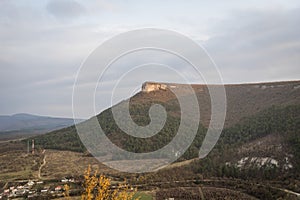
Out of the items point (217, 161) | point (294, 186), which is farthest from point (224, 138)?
point (294, 186)

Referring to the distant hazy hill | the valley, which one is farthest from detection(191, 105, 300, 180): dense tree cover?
the distant hazy hill

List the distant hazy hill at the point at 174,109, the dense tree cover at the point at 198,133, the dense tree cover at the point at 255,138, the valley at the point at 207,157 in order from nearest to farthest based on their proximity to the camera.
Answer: the valley at the point at 207,157
the dense tree cover at the point at 255,138
the dense tree cover at the point at 198,133
the distant hazy hill at the point at 174,109

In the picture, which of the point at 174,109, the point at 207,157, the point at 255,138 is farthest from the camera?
the point at 174,109

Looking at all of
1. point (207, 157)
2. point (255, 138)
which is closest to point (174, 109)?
point (255, 138)

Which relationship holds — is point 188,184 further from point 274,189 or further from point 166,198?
point 274,189

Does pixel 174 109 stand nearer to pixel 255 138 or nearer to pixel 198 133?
pixel 198 133

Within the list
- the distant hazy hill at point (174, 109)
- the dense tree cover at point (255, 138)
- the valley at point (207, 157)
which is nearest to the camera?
the valley at point (207, 157)

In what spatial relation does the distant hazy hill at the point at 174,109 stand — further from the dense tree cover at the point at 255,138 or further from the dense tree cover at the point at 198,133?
the dense tree cover at the point at 255,138

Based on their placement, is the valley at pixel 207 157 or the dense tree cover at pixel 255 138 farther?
the dense tree cover at pixel 255 138

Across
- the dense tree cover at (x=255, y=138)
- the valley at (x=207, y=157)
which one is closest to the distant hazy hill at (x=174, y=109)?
the valley at (x=207, y=157)

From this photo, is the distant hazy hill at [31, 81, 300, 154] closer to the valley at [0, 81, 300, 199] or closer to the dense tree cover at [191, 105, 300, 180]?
the valley at [0, 81, 300, 199]

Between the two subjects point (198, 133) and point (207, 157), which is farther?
point (198, 133)

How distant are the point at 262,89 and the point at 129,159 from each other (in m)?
41.1

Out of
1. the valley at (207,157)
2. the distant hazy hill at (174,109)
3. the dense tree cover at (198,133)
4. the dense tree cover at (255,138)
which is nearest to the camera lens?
the valley at (207,157)
